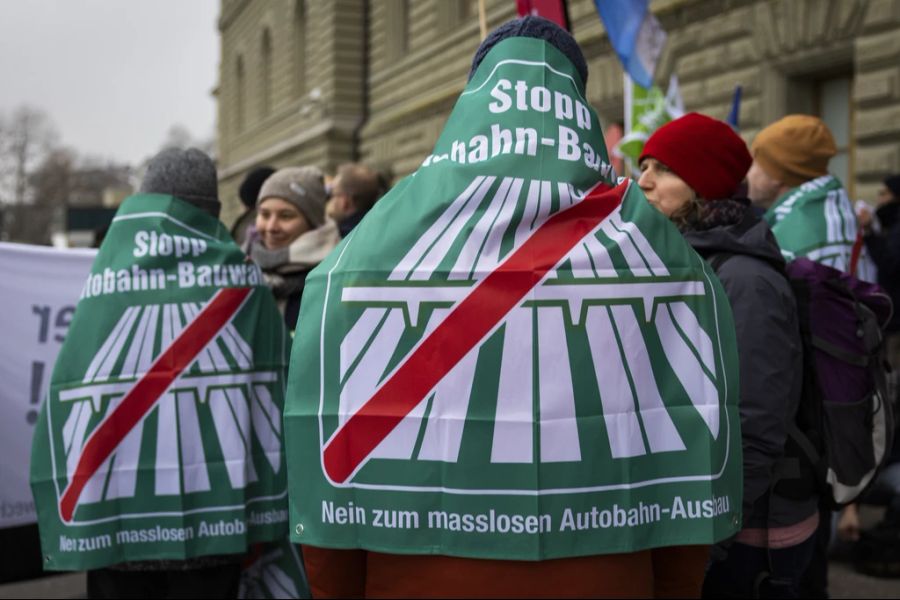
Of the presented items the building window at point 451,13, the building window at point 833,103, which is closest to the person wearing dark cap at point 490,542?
the building window at point 833,103

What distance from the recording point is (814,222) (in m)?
4.12

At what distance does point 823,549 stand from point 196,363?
200cm

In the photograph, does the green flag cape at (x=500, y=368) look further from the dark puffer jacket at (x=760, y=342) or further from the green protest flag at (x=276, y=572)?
the green protest flag at (x=276, y=572)

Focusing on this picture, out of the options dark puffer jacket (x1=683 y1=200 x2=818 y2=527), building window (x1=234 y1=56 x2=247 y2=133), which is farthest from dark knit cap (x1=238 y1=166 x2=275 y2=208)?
building window (x1=234 y1=56 x2=247 y2=133)

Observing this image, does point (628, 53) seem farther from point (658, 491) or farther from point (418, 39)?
point (418, 39)

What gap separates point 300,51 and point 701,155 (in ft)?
87.7

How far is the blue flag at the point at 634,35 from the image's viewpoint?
20.0 feet

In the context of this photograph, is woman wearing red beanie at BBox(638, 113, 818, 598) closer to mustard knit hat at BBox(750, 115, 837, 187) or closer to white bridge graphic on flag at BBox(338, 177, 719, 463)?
white bridge graphic on flag at BBox(338, 177, 719, 463)

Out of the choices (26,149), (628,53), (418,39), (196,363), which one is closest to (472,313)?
(196,363)

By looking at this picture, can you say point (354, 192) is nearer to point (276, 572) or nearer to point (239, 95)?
point (276, 572)

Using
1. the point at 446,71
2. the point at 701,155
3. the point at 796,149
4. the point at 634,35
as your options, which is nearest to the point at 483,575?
the point at 701,155

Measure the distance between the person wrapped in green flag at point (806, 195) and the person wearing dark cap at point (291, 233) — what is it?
179 centimetres

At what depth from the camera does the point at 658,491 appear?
69.7 inches

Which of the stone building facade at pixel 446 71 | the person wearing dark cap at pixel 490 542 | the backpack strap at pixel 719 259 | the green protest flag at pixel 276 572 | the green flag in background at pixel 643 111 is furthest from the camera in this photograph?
the stone building facade at pixel 446 71
